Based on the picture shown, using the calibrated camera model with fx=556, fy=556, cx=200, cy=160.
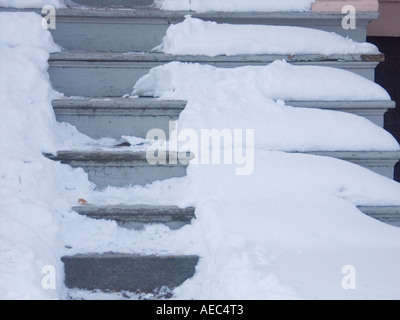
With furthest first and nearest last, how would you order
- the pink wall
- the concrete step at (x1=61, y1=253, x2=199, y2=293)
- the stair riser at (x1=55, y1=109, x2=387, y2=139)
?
1. the pink wall
2. the stair riser at (x1=55, y1=109, x2=387, y2=139)
3. the concrete step at (x1=61, y1=253, x2=199, y2=293)

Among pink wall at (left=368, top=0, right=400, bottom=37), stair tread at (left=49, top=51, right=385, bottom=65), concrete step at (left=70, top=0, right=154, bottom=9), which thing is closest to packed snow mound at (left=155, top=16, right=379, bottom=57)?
stair tread at (left=49, top=51, right=385, bottom=65)

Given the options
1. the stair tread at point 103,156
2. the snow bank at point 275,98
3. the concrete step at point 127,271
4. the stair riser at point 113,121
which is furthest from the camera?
the stair riser at point 113,121

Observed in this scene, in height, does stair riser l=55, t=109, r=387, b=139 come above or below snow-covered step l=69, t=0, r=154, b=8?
below

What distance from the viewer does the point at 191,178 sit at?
8.07ft

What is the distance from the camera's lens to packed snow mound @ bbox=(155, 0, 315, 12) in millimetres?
3104

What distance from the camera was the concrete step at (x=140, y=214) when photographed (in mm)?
2320

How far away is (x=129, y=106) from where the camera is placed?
2.66 meters

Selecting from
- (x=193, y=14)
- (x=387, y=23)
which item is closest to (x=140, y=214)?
(x=193, y=14)

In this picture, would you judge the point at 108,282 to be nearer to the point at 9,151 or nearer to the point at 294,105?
the point at 9,151

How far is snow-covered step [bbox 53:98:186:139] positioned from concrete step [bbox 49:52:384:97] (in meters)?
0.19

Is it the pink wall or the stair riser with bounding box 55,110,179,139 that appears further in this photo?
the pink wall

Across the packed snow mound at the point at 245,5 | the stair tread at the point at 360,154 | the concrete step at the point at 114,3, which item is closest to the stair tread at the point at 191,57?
the packed snow mound at the point at 245,5

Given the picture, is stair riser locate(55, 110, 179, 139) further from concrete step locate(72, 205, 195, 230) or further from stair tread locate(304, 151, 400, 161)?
stair tread locate(304, 151, 400, 161)

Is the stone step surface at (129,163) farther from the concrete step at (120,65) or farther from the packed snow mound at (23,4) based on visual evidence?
the packed snow mound at (23,4)
